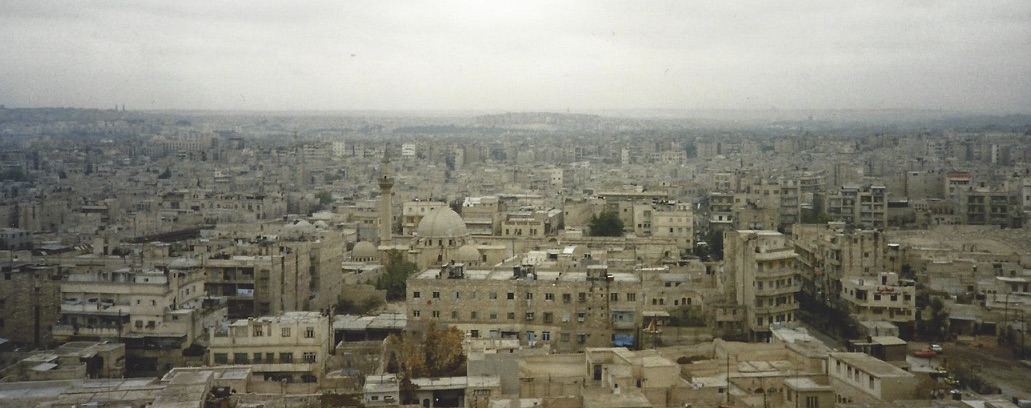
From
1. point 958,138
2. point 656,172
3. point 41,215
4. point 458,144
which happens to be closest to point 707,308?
point 41,215

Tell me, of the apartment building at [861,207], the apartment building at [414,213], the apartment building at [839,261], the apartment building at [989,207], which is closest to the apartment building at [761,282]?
the apartment building at [839,261]

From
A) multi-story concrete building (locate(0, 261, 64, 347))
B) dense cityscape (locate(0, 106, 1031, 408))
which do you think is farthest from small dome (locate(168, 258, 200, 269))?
multi-story concrete building (locate(0, 261, 64, 347))

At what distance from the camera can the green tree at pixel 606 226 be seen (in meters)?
22.6

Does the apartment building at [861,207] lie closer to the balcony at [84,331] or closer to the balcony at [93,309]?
the balcony at [93,309]

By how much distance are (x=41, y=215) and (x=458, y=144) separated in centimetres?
3749

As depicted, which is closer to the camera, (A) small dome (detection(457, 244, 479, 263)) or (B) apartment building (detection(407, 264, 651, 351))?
(B) apartment building (detection(407, 264, 651, 351))

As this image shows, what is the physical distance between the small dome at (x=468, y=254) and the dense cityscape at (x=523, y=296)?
6cm

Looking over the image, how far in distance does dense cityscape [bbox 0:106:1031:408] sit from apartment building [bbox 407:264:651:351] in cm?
2

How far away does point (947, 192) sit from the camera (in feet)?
87.9

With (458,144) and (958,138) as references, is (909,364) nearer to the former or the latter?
(958,138)

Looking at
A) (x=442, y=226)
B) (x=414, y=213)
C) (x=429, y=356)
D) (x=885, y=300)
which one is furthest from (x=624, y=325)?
(x=414, y=213)

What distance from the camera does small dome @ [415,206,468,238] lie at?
19766 mm

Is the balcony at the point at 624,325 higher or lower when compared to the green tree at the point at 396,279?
higher

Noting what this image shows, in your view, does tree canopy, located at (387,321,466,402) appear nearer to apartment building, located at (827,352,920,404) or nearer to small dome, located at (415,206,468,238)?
apartment building, located at (827,352,920,404)
